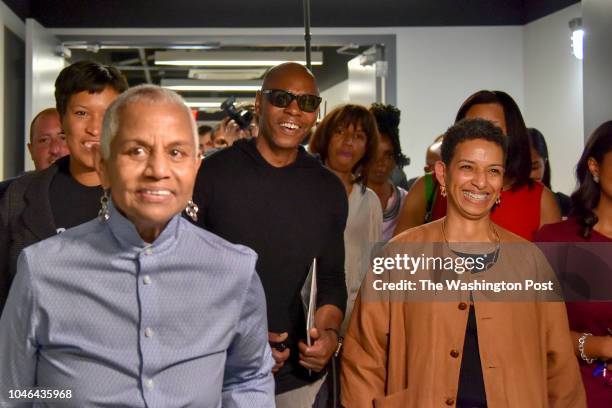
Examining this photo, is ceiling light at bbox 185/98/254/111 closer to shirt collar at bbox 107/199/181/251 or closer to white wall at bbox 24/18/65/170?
white wall at bbox 24/18/65/170

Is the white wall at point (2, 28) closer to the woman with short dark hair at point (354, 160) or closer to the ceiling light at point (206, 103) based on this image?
the woman with short dark hair at point (354, 160)

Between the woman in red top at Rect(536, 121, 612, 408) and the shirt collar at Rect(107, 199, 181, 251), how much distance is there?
164 cm

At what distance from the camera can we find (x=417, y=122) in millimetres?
8195

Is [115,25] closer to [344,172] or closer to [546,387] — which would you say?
[344,172]

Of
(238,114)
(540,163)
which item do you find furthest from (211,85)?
(540,163)

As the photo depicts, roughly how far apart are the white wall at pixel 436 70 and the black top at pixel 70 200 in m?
5.88

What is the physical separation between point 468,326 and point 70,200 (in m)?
1.22

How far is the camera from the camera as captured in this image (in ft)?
15.7

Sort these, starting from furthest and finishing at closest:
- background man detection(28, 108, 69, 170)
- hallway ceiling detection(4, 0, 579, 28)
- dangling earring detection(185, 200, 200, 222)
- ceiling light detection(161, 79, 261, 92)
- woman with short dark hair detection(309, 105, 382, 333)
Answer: ceiling light detection(161, 79, 261, 92), hallway ceiling detection(4, 0, 579, 28), background man detection(28, 108, 69, 170), woman with short dark hair detection(309, 105, 382, 333), dangling earring detection(185, 200, 200, 222)

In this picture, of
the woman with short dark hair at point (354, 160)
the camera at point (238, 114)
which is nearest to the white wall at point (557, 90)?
the camera at point (238, 114)

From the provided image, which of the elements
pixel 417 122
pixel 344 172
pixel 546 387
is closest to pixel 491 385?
A: pixel 546 387

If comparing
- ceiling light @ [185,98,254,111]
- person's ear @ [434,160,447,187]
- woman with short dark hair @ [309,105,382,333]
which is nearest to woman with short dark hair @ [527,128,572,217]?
woman with short dark hair @ [309,105,382,333]

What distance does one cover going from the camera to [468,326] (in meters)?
2.60
